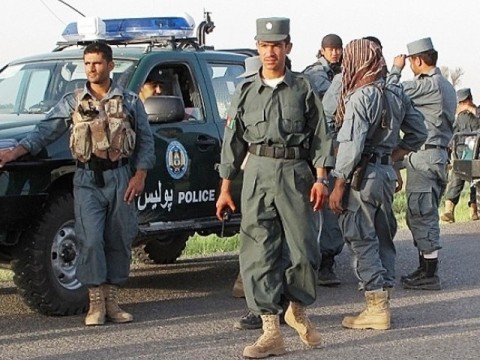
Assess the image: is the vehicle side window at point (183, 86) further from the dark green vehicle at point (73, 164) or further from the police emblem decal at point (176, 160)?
the police emblem decal at point (176, 160)

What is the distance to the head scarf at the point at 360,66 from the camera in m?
6.82

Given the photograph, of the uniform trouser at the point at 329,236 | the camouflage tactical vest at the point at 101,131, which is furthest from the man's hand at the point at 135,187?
the uniform trouser at the point at 329,236

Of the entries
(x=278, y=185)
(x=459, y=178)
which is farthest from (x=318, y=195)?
(x=459, y=178)

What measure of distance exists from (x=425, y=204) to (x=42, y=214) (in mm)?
3109

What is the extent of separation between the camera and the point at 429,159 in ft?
28.3

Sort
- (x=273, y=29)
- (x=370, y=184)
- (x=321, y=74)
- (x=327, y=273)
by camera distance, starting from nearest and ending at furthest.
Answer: (x=273, y=29) < (x=370, y=184) < (x=327, y=273) < (x=321, y=74)

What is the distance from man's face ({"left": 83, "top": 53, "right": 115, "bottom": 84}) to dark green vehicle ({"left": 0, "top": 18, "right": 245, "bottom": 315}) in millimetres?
444

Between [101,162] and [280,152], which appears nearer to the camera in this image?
[280,152]

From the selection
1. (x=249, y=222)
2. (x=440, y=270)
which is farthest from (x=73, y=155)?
(x=440, y=270)

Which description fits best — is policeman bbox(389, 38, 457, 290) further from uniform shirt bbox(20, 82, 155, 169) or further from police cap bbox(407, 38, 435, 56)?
uniform shirt bbox(20, 82, 155, 169)

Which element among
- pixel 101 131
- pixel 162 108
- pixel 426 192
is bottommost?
pixel 426 192

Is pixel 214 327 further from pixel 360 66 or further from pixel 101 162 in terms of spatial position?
pixel 360 66

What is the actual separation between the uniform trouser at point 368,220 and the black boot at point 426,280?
5.59 feet

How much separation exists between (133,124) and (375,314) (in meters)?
1.95
